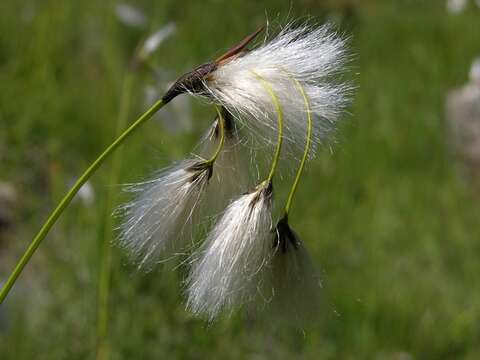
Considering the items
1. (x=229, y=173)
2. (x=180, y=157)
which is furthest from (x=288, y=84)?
(x=180, y=157)

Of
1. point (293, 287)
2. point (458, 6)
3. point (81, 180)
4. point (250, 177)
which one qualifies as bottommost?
point (458, 6)

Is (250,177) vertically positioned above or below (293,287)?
above

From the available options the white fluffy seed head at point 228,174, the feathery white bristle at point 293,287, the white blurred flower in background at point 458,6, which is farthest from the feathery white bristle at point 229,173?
the white blurred flower in background at point 458,6

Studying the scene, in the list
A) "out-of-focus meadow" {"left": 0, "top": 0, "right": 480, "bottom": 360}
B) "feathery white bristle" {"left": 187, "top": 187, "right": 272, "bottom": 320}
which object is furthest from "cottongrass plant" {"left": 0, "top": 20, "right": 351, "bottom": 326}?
"out-of-focus meadow" {"left": 0, "top": 0, "right": 480, "bottom": 360}

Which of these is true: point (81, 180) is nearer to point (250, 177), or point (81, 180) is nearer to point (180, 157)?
point (250, 177)

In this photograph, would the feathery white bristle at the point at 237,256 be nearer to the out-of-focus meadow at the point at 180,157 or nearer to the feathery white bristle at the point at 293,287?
the feathery white bristle at the point at 293,287

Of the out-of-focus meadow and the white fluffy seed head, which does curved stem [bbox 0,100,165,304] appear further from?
the out-of-focus meadow

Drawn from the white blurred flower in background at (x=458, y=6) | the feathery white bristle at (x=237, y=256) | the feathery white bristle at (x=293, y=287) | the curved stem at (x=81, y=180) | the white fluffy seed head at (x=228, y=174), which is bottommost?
the white blurred flower in background at (x=458, y=6)
